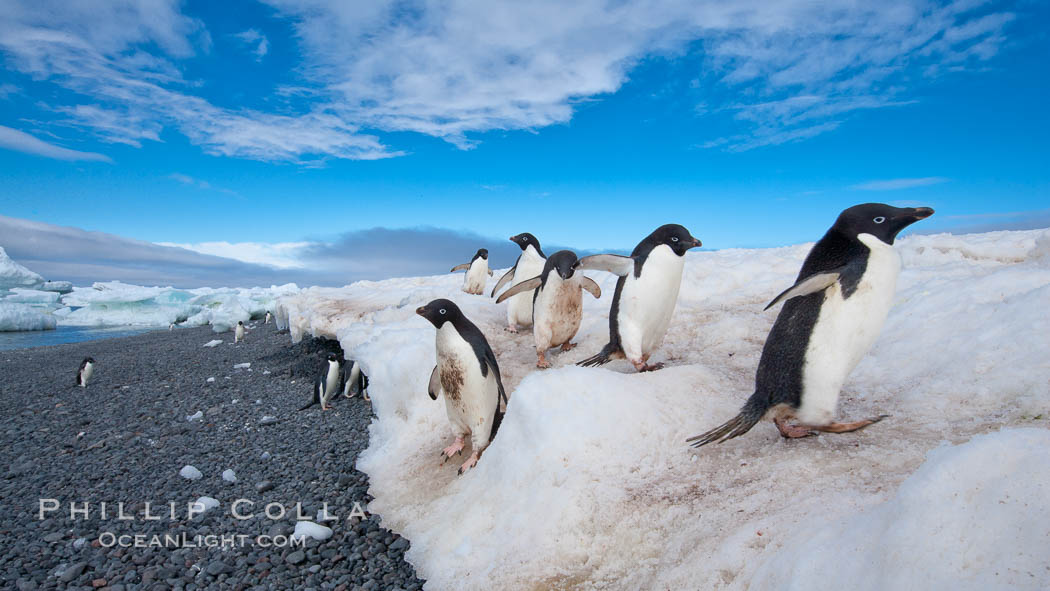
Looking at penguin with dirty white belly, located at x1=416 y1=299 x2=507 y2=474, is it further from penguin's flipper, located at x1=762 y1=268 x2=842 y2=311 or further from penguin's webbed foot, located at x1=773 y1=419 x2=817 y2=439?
penguin's flipper, located at x1=762 y1=268 x2=842 y2=311

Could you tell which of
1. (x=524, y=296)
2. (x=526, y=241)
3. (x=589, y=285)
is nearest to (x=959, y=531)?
(x=589, y=285)

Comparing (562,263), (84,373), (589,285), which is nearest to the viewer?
(562,263)

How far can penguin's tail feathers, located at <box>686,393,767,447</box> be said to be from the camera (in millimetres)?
2592

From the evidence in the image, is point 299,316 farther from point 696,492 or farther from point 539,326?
point 696,492

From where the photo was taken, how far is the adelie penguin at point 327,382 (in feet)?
24.1

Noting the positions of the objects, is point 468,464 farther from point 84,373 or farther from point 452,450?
point 84,373

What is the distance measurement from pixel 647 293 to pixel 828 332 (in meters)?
1.46

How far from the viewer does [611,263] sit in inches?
173

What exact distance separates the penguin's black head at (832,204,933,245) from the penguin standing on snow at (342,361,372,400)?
249 inches

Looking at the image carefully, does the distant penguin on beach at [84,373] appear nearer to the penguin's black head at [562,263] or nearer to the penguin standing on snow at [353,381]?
the penguin standing on snow at [353,381]

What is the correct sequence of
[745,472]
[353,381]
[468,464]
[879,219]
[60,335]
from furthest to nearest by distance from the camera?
1. [60,335]
2. [353,381]
3. [468,464]
4. [879,219]
5. [745,472]

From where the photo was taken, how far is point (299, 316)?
38.2ft

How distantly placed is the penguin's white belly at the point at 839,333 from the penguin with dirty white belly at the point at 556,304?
2391mm

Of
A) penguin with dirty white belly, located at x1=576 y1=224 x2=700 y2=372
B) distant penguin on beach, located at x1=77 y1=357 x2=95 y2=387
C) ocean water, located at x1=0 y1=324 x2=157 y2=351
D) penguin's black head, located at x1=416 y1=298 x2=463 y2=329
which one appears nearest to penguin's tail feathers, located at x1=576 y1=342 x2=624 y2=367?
penguin with dirty white belly, located at x1=576 y1=224 x2=700 y2=372
